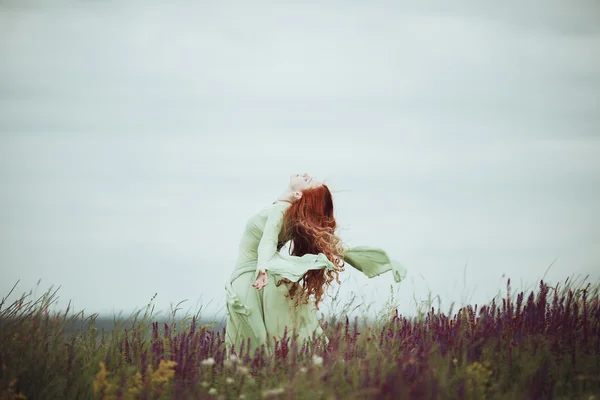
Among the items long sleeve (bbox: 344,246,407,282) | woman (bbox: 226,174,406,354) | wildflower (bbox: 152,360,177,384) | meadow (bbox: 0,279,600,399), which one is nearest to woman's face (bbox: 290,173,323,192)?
woman (bbox: 226,174,406,354)

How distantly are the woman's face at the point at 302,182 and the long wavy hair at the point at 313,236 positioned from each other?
0.13 feet

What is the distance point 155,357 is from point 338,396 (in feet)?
6.14

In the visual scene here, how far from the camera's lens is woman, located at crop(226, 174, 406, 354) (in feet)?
19.2

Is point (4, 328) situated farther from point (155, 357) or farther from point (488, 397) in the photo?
point (488, 397)

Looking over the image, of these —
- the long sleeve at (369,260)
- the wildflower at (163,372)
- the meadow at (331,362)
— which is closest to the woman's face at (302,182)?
the long sleeve at (369,260)

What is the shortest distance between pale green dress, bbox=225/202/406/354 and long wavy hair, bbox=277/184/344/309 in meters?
0.10

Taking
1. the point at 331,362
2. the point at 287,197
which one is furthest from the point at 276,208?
the point at 331,362

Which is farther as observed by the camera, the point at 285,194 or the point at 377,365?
the point at 285,194

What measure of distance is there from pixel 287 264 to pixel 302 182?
815mm

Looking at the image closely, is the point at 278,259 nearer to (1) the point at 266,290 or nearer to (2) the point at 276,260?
(2) the point at 276,260

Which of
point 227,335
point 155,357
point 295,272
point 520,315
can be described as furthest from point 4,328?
point 520,315

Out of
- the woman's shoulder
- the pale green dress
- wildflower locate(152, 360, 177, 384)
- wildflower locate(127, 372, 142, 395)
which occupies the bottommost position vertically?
wildflower locate(127, 372, 142, 395)

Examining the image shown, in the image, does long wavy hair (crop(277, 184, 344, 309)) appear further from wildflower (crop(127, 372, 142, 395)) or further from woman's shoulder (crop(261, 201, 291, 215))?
wildflower (crop(127, 372, 142, 395))

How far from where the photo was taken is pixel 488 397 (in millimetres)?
4434
